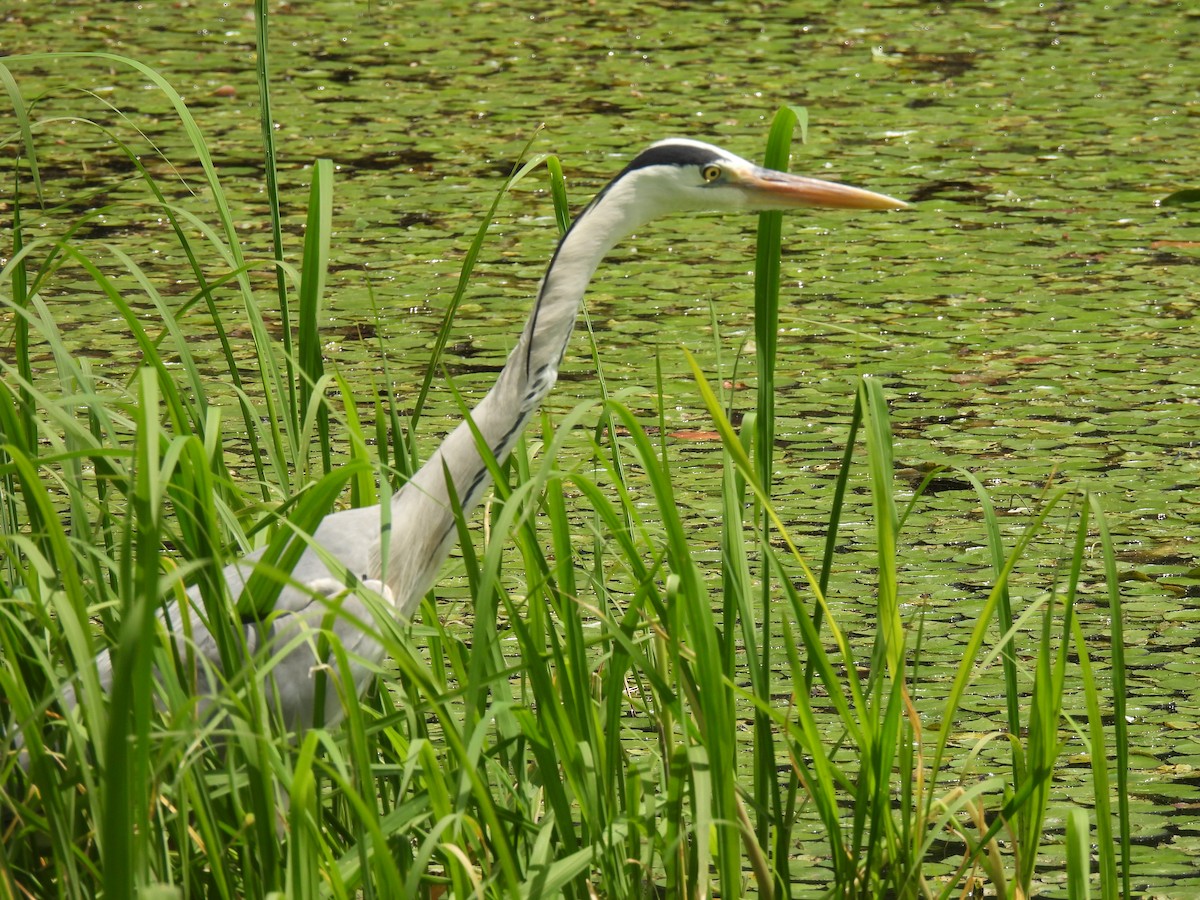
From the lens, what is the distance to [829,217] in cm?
479

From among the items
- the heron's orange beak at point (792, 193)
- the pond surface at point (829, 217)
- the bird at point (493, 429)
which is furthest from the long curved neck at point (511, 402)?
the pond surface at point (829, 217)

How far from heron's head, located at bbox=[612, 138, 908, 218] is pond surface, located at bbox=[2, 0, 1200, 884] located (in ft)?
0.62

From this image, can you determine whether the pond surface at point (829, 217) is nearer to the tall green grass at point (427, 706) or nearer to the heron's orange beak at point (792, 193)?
the heron's orange beak at point (792, 193)

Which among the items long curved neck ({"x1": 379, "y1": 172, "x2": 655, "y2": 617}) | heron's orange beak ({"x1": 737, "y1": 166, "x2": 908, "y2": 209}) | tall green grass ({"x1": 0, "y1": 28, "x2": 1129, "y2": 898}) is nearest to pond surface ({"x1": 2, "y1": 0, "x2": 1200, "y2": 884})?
heron's orange beak ({"x1": 737, "y1": 166, "x2": 908, "y2": 209})

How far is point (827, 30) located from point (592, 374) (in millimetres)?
3114

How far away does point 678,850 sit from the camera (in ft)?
5.57

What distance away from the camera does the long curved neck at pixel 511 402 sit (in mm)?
1926

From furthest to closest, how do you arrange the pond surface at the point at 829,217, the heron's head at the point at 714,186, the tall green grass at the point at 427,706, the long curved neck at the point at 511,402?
the pond surface at the point at 829,217 < the heron's head at the point at 714,186 < the long curved neck at the point at 511,402 < the tall green grass at the point at 427,706

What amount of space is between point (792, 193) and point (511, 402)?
470 mm

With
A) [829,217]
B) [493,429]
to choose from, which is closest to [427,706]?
[493,429]

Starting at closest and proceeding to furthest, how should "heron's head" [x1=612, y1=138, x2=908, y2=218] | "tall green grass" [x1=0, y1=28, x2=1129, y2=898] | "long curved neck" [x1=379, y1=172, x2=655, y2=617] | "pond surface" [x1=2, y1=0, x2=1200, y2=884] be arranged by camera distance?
1. "tall green grass" [x1=0, y1=28, x2=1129, y2=898]
2. "long curved neck" [x1=379, y1=172, x2=655, y2=617]
3. "heron's head" [x1=612, y1=138, x2=908, y2=218]
4. "pond surface" [x1=2, y1=0, x2=1200, y2=884]

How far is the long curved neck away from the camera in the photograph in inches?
75.8

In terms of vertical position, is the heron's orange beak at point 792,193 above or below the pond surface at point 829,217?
above

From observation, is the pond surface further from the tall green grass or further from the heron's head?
the tall green grass
